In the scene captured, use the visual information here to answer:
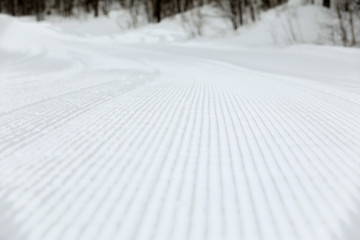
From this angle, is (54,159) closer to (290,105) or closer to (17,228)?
(17,228)

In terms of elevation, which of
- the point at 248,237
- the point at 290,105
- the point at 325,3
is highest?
the point at 325,3

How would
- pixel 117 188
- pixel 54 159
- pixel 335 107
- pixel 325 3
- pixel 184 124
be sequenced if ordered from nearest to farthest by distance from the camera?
1. pixel 117 188
2. pixel 54 159
3. pixel 184 124
4. pixel 335 107
5. pixel 325 3

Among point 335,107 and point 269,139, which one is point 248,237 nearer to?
point 269,139

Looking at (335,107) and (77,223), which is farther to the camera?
(335,107)

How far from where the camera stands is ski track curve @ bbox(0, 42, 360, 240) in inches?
24.2

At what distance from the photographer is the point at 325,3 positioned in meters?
9.23

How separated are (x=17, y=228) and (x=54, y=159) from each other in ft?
1.07

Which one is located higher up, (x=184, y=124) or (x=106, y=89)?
(x=106, y=89)

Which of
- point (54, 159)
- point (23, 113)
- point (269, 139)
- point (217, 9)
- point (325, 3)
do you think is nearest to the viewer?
point (54, 159)

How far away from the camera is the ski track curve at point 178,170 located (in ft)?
2.02

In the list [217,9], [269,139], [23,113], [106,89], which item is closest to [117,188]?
[269,139]

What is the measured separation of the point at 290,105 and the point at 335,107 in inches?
7.6

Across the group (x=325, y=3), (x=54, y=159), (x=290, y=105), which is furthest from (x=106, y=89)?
(x=325, y=3)

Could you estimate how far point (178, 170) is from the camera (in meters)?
0.85
